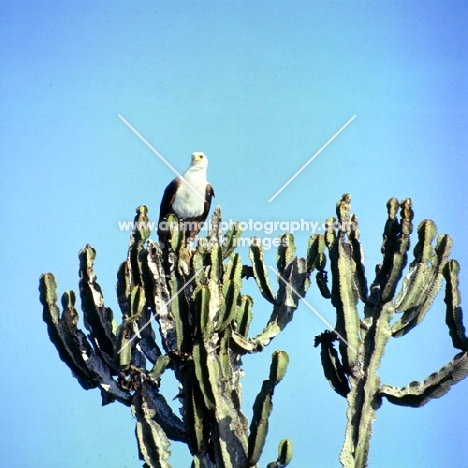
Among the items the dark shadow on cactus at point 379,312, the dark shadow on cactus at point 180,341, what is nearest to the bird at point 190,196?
the dark shadow on cactus at point 180,341

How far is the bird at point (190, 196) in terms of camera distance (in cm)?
1023

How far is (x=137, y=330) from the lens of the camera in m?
7.25

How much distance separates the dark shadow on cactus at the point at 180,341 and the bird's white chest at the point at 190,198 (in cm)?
243

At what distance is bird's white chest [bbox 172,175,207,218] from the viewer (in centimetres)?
1022

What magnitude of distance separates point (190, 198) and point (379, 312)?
3.64 m

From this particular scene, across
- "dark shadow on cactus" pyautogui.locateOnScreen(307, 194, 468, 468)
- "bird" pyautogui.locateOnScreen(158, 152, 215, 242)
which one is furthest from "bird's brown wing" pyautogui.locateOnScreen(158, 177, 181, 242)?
"dark shadow on cactus" pyautogui.locateOnScreen(307, 194, 468, 468)

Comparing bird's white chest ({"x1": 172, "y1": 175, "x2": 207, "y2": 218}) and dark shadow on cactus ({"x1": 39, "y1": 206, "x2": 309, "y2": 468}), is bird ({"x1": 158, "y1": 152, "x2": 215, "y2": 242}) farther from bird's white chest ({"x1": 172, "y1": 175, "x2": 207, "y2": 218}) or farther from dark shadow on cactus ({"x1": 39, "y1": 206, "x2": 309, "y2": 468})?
dark shadow on cactus ({"x1": 39, "y1": 206, "x2": 309, "y2": 468})

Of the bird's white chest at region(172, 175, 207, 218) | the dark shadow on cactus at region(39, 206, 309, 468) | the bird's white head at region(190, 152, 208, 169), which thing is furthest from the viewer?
the bird's white head at region(190, 152, 208, 169)

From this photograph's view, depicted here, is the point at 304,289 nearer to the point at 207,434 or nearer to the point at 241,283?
the point at 241,283

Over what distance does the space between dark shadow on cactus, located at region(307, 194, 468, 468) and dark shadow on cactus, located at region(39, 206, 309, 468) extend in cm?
70

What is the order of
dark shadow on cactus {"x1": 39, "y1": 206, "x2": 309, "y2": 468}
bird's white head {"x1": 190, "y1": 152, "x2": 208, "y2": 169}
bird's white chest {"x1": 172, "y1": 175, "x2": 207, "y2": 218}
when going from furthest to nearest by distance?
bird's white head {"x1": 190, "y1": 152, "x2": 208, "y2": 169} < bird's white chest {"x1": 172, "y1": 175, "x2": 207, "y2": 218} < dark shadow on cactus {"x1": 39, "y1": 206, "x2": 309, "y2": 468}

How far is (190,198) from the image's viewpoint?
10227mm

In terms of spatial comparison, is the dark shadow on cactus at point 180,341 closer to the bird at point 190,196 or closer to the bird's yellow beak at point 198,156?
the bird at point 190,196

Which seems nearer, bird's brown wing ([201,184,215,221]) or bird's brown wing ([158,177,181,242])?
bird's brown wing ([158,177,181,242])
